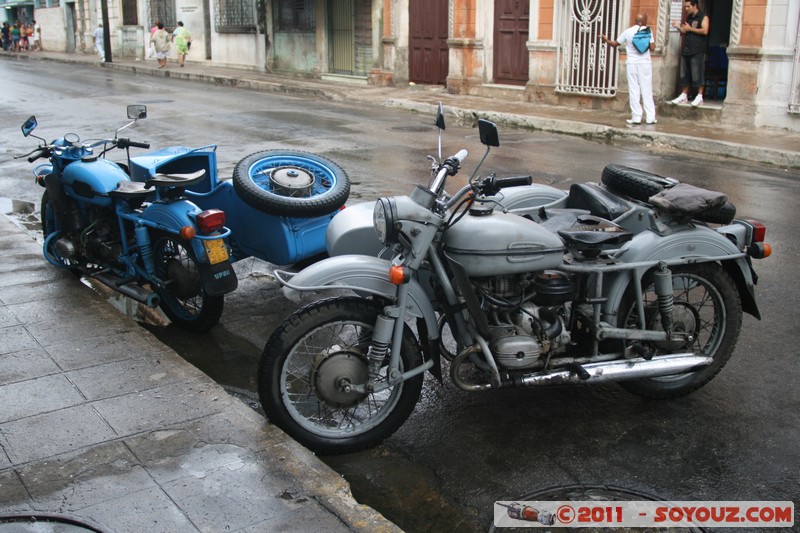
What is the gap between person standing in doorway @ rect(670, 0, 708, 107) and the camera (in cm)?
1561

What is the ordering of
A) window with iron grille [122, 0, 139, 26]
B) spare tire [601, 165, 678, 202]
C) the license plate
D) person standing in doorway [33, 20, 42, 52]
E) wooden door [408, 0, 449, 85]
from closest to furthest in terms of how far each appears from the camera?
spare tire [601, 165, 678, 202] < the license plate < wooden door [408, 0, 449, 85] < window with iron grille [122, 0, 139, 26] < person standing in doorway [33, 20, 42, 52]

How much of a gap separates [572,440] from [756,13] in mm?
12518

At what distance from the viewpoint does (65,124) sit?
52.5 ft

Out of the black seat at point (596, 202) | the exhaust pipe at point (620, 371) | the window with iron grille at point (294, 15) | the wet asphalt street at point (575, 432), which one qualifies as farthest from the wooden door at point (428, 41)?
the exhaust pipe at point (620, 371)

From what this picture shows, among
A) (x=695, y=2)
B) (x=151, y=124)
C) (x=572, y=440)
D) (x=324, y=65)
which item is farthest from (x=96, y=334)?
(x=324, y=65)

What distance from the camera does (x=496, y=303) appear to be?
4.18 m

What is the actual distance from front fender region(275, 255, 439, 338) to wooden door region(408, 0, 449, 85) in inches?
749

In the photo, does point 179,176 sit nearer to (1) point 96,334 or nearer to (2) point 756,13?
(1) point 96,334

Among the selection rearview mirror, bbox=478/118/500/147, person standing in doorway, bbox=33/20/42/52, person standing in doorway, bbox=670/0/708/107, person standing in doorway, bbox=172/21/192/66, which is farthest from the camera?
person standing in doorway, bbox=33/20/42/52

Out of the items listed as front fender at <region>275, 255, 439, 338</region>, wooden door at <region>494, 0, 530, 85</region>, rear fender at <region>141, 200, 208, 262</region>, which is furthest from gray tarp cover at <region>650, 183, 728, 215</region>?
wooden door at <region>494, 0, 530, 85</region>

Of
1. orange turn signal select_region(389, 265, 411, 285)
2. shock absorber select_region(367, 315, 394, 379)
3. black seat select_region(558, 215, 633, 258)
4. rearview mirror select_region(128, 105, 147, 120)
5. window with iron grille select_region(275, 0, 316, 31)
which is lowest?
shock absorber select_region(367, 315, 394, 379)

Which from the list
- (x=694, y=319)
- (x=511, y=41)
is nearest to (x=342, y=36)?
(x=511, y=41)

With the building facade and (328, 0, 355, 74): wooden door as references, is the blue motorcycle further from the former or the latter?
(328, 0, 355, 74): wooden door

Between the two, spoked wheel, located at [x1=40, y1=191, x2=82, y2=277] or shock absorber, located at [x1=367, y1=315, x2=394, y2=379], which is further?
spoked wheel, located at [x1=40, y1=191, x2=82, y2=277]
